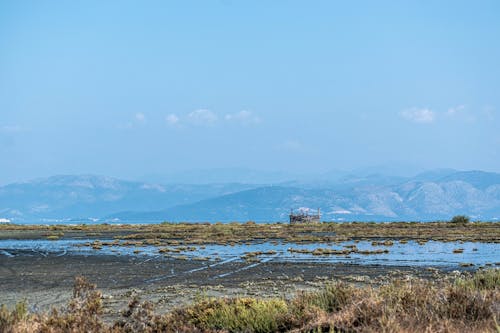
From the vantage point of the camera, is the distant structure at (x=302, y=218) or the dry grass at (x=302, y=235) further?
the distant structure at (x=302, y=218)

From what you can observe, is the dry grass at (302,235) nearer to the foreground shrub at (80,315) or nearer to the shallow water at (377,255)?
the shallow water at (377,255)

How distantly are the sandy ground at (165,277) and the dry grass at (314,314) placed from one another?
516 cm

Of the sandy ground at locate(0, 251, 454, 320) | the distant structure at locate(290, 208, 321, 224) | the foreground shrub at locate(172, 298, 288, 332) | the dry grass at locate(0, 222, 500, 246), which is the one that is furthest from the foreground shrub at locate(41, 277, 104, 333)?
the distant structure at locate(290, 208, 321, 224)

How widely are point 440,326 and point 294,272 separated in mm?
18679

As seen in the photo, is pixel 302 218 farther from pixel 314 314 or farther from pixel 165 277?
pixel 314 314

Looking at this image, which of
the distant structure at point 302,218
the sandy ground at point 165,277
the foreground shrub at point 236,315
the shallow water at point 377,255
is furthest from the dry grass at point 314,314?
the distant structure at point 302,218

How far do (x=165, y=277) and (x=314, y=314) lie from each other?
55.1 feet

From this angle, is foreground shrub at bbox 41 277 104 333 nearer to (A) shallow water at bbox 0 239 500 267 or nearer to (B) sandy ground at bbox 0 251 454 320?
(B) sandy ground at bbox 0 251 454 320

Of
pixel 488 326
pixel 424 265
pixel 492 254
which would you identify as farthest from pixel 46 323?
pixel 492 254

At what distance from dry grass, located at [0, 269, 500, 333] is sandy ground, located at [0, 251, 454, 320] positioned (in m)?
5.16

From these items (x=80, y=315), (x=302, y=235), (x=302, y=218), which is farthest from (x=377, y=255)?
(x=302, y=218)

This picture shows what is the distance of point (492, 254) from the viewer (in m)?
36.5

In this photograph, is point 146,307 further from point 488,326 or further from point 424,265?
point 424,265

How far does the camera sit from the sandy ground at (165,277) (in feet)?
69.5
